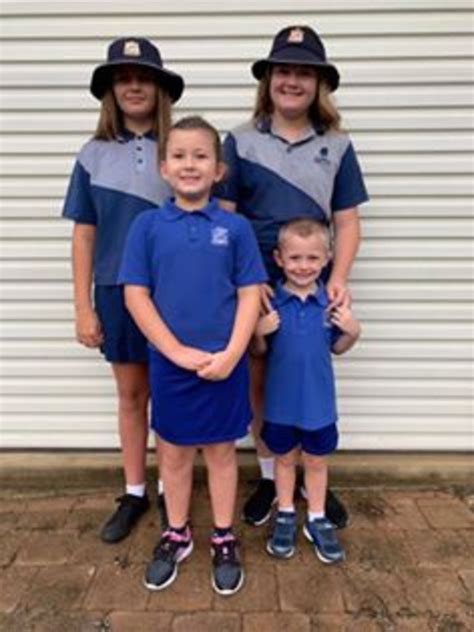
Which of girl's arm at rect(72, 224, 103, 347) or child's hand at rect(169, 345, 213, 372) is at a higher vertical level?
girl's arm at rect(72, 224, 103, 347)

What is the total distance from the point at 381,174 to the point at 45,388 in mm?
2005

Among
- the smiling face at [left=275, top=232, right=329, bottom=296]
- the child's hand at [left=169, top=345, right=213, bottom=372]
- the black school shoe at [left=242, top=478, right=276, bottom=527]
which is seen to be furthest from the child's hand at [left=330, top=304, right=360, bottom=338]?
the black school shoe at [left=242, top=478, right=276, bottom=527]

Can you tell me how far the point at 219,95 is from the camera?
3.27 m

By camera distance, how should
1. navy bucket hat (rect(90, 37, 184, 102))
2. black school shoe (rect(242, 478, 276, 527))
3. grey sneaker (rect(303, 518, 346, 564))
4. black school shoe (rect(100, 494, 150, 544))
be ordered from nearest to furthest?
navy bucket hat (rect(90, 37, 184, 102)) < grey sneaker (rect(303, 518, 346, 564)) < black school shoe (rect(100, 494, 150, 544)) < black school shoe (rect(242, 478, 276, 527))

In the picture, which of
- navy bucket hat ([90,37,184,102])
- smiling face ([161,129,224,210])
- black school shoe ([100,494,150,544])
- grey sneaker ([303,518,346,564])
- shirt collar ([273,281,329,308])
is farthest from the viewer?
black school shoe ([100,494,150,544])

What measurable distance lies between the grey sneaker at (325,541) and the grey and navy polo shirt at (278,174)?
108cm

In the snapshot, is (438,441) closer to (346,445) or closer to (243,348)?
(346,445)

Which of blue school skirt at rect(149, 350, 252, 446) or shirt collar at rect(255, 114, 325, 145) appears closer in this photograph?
blue school skirt at rect(149, 350, 252, 446)

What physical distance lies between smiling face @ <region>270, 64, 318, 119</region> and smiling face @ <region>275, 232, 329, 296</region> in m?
0.52

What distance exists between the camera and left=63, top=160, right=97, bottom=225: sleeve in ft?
9.21

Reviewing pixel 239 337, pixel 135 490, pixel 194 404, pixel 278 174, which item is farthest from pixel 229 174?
pixel 135 490

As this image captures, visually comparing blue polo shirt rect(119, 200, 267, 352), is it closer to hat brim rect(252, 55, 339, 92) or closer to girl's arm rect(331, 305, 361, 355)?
girl's arm rect(331, 305, 361, 355)

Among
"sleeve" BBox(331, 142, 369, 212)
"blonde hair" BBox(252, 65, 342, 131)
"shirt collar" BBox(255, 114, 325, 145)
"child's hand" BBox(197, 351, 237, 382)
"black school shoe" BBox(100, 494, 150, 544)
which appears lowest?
"black school shoe" BBox(100, 494, 150, 544)

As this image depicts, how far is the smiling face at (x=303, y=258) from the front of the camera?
2688 mm
